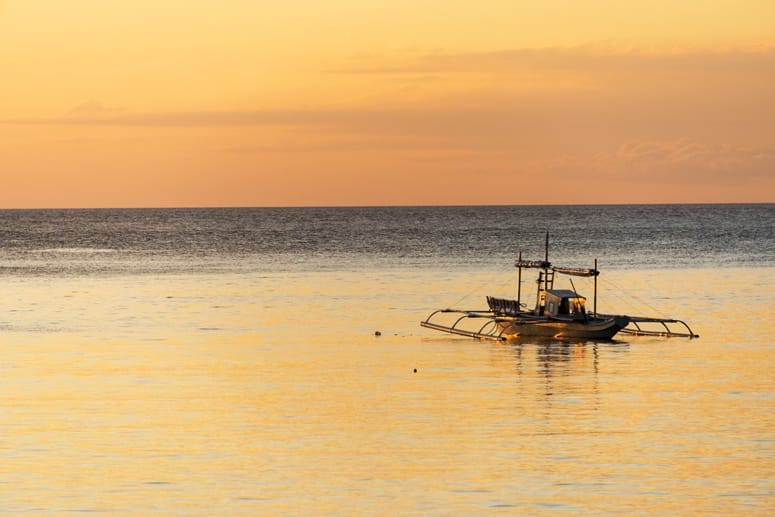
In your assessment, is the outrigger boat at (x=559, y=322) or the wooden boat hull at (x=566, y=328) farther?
the outrigger boat at (x=559, y=322)

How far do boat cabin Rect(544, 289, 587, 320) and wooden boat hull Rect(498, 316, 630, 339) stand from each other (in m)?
0.72

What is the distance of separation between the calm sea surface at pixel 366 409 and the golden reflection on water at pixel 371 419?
93 millimetres

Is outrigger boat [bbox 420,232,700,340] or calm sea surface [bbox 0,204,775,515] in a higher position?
outrigger boat [bbox 420,232,700,340]

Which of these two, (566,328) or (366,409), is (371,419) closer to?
(366,409)

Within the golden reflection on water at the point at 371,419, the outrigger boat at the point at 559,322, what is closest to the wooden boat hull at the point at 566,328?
the outrigger boat at the point at 559,322

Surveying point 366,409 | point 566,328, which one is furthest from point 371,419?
point 566,328

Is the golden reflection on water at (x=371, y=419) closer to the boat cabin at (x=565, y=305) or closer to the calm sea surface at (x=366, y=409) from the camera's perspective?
the calm sea surface at (x=366, y=409)

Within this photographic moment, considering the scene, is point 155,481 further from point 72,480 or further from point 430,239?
point 430,239

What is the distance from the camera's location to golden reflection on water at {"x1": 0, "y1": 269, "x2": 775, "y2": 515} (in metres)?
29.0

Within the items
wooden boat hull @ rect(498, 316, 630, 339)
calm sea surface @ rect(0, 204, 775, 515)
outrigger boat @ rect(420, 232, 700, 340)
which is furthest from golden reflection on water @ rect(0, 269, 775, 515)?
outrigger boat @ rect(420, 232, 700, 340)

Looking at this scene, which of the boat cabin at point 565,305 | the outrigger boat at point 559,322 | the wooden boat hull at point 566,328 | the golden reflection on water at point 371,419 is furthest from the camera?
the boat cabin at point 565,305

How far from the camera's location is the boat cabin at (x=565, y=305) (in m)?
62.2

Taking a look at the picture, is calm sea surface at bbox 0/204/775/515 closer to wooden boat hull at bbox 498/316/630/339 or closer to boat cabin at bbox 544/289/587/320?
wooden boat hull at bbox 498/316/630/339

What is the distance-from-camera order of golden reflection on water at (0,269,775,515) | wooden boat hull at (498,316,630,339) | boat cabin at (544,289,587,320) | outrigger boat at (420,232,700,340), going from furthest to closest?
boat cabin at (544,289,587,320) → outrigger boat at (420,232,700,340) → wooden boat hull at (498,316,630,339) → golden reflection on water at (0,269,775,515)
